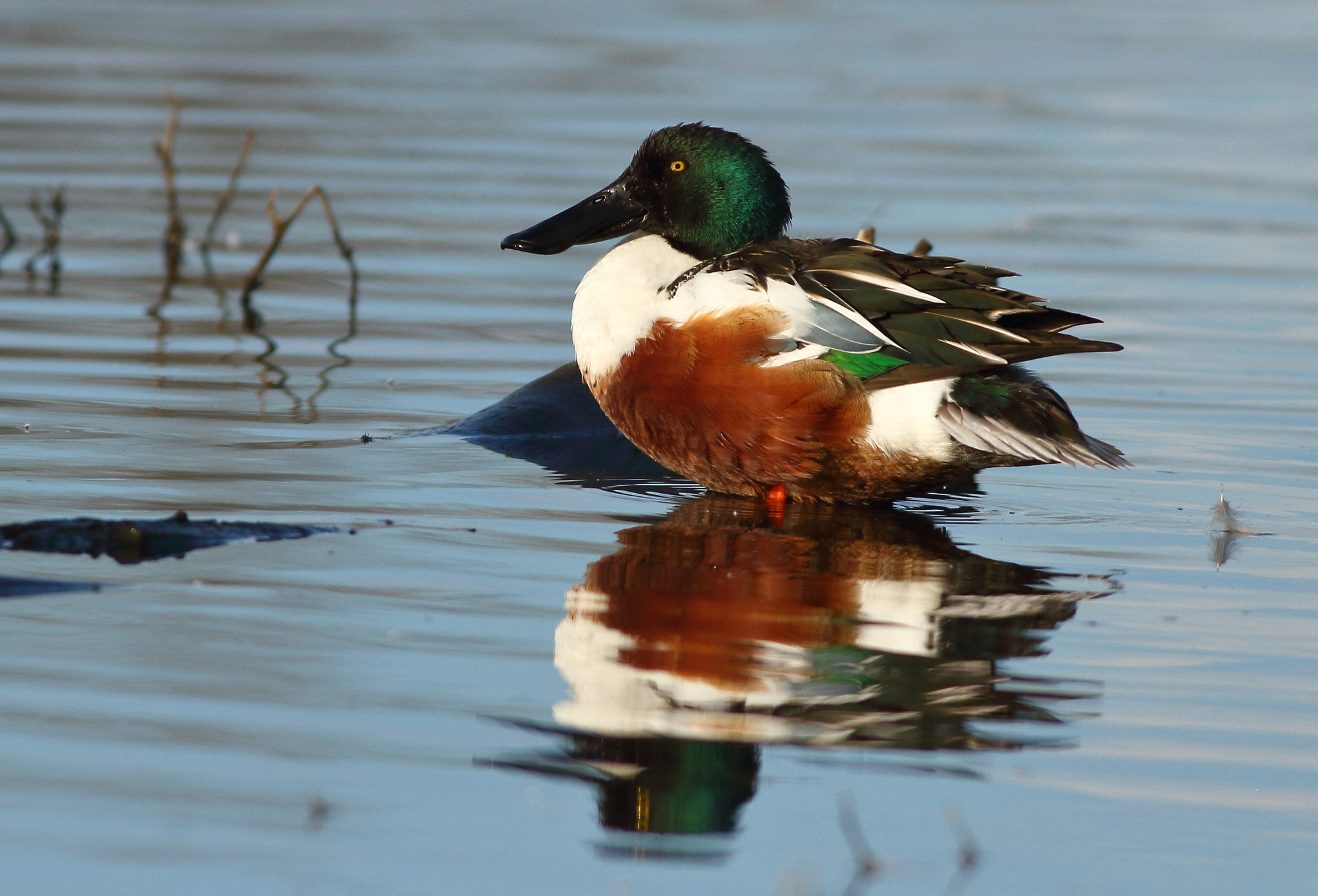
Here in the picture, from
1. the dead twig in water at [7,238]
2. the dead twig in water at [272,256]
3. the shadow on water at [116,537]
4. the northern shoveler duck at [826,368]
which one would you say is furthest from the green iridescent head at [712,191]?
the dead twig in water at [7,238]

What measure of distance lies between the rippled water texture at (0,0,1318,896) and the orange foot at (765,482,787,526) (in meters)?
0.03

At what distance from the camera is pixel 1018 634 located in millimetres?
3936

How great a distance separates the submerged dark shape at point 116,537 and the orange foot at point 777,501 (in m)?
1.62

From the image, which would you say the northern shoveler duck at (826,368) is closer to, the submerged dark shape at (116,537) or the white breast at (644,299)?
the white breast at (644,299)

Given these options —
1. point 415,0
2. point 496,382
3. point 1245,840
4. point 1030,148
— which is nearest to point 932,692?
point 1245,840

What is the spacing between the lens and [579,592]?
416 centimetres

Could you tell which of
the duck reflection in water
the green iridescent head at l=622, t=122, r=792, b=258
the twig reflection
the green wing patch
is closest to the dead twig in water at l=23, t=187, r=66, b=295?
the twig reflection

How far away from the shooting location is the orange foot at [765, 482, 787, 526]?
5.12 metres

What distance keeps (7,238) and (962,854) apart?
7172 millimetres

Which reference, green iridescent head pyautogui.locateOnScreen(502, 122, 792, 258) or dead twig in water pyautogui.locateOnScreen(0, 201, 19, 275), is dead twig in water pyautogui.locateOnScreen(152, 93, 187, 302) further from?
green iridescent head pyautogui.locateOnScreen(502, 122, 792, 258)

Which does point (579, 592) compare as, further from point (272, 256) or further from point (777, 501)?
point (272, 256)

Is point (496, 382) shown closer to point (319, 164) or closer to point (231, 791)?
point (231, 791)

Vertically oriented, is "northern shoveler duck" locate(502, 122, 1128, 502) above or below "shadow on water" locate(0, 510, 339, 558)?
above

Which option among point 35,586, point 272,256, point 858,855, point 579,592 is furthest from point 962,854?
point 272,256
